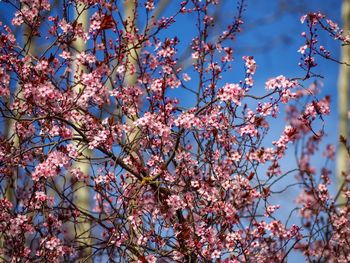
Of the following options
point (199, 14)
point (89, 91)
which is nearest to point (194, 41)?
point (199, 14)

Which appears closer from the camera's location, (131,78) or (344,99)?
(131,78)

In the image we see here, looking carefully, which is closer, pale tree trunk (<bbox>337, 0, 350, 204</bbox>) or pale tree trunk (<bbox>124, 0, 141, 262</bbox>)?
pale tree trunk (<bbox>124, 0, 141, 262</bbox>)

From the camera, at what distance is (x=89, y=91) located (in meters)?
3.88

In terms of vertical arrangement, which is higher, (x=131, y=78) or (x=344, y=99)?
(x=344, y=99)

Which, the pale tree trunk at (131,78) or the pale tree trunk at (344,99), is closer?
the pale tree trunk at (131,78)

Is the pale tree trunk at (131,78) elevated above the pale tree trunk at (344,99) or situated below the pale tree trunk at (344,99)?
below

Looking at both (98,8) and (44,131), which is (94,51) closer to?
(98,8)

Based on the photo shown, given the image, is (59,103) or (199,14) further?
(199,14)

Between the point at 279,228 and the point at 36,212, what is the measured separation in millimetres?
2035

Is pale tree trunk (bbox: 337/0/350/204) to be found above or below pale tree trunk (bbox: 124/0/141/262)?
above

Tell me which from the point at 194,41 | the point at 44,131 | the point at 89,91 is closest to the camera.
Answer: the point at 89,91

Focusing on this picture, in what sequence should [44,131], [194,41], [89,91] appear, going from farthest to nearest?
[194,41] → [44,131] → [89,91]

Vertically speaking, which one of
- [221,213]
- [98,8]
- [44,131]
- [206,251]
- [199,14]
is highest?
[199,14]

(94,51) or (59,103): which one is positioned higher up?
(94,51)
